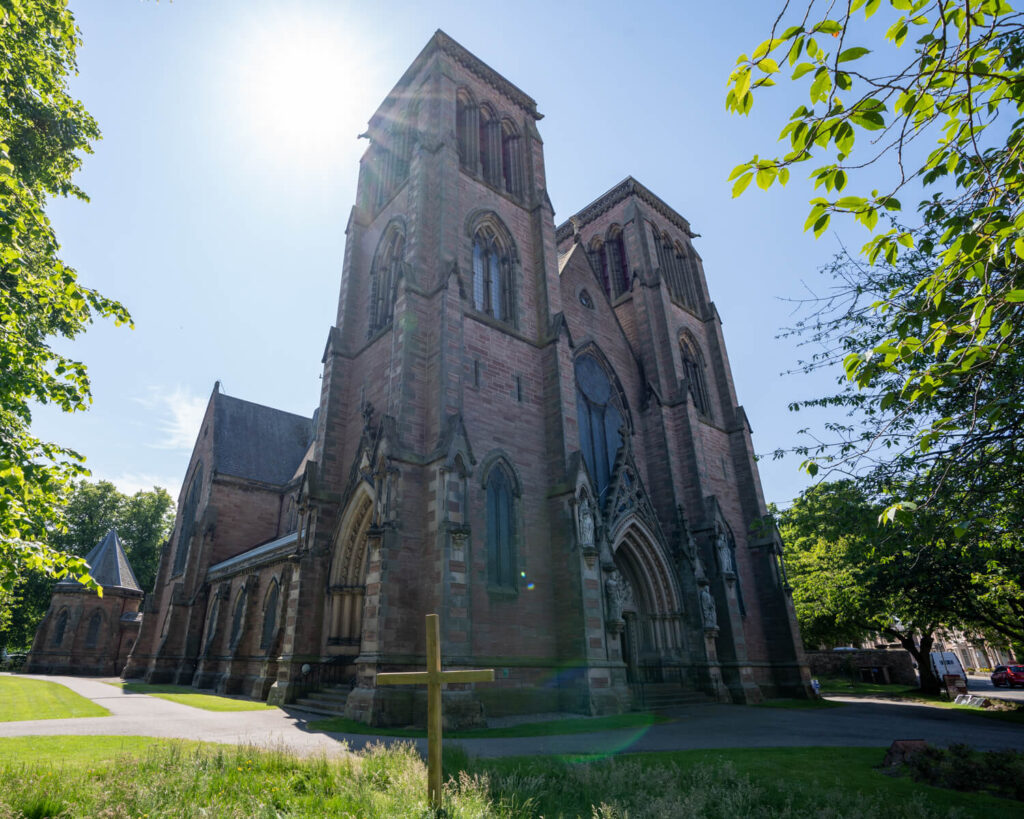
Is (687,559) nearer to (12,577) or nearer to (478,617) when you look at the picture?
(478,617)

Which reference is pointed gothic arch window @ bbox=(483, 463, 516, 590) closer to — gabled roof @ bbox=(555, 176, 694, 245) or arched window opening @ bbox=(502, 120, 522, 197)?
arched window opening @ bbox=(502, 120, 522, 197)

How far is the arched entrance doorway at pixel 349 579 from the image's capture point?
17000 millimetres

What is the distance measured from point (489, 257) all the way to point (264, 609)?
16.5 m

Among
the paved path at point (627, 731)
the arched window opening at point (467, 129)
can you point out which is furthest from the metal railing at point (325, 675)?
the arched window opening at point (467, 129)

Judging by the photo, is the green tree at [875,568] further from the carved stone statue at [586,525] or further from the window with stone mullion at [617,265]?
the window with stone mullion at [617,265]

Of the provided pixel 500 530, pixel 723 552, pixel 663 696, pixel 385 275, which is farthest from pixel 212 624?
pixel 723 552

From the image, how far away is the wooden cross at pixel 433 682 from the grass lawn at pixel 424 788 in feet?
0.83

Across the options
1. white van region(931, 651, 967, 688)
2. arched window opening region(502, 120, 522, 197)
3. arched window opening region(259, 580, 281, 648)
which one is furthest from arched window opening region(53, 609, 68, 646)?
white van region(931, 651, 967, 688)

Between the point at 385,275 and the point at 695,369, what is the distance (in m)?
16.8

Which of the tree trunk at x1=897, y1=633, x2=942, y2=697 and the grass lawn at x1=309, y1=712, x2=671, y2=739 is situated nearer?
the grass lawn at x1=309, y1=712, x2=671, y2=739

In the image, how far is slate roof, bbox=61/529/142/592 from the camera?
40031 millimetres

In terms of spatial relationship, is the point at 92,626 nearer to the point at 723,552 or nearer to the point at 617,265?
the point at 723,552

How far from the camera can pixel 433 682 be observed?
5.95m

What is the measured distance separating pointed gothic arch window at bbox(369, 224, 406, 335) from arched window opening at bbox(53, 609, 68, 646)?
35.7m
